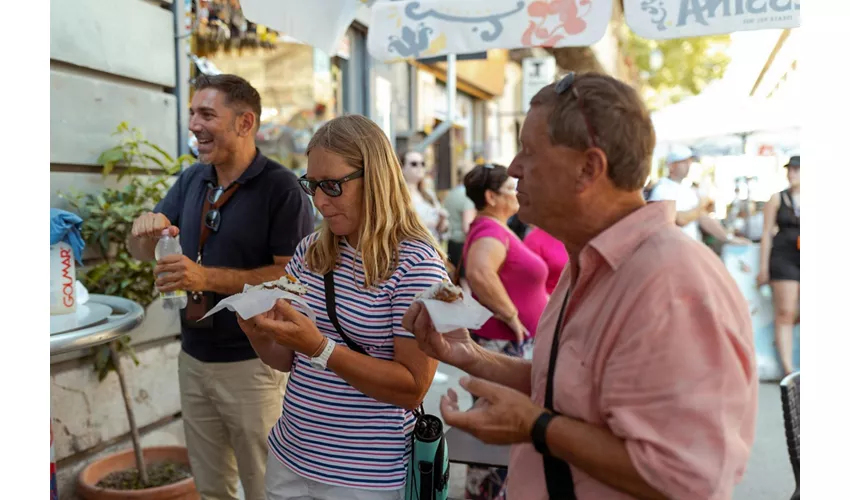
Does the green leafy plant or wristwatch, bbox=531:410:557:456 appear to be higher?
the green leafy plant

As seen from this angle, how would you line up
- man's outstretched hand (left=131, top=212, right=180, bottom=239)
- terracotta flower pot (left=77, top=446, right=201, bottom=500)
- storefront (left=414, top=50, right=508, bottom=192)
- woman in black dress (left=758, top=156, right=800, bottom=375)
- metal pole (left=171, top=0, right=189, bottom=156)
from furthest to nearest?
storefront (left=414, top=50, right=508, bottom=192)
woman in black dress (left=758, top=156, right=800, bottom=375)
metal pole (left=171, top=0, right=189, bottom=156)
terracotta flower pot (left=77, top=446, right=201, bottom=500)
man's outstretched hand (left=131, top=212, right=180, bottom=239)

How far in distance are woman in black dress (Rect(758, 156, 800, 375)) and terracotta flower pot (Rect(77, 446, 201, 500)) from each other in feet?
19.5

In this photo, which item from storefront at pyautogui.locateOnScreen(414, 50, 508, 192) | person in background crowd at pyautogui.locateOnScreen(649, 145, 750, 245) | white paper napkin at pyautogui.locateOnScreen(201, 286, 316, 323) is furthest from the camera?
storefront at pyautogui.locateOnScreen(414, 50, 508, 192)

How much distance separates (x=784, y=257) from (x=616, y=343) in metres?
6.89

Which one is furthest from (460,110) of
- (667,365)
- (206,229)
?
(667,365)

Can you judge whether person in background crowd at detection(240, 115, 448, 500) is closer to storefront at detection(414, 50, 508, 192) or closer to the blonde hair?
the blonde hair

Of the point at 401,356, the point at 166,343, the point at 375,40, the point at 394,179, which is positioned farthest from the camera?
the point at 166,343

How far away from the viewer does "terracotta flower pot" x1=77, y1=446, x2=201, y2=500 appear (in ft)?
12.8

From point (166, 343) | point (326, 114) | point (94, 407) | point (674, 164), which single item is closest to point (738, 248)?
point (674, 164)

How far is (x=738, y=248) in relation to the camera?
8.12m

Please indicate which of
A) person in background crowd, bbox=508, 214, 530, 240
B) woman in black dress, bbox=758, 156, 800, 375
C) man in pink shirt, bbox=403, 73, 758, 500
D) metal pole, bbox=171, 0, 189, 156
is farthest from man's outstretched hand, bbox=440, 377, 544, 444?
woman in black dress, bbox=758, 156, 800, 375

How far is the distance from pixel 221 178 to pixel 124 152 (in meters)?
1.41

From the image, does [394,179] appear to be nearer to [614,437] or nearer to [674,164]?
[614,437]

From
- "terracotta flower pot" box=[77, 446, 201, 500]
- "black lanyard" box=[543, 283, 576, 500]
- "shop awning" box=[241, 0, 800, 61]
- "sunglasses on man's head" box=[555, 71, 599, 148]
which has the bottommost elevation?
"terracotta flower pot" box=[77, 446, 201, 500]
